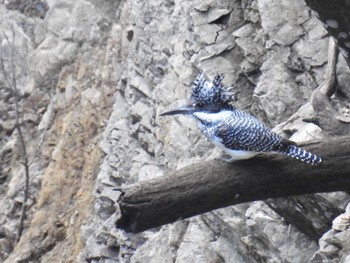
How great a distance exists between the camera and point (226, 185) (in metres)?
6.59

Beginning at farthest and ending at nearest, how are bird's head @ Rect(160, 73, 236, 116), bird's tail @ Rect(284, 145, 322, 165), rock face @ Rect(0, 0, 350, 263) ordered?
rock face @ Rect(0, 0, 350, 263)
bird's head @ Rect(160, 73, 236, 116)
bird's tail @ Rect(284, 145, 322, 165)

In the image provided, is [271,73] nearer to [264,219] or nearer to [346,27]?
A: [264,219]

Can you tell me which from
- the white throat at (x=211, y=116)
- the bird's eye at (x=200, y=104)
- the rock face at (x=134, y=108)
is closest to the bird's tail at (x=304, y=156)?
the white throat at (x=211, y=116)

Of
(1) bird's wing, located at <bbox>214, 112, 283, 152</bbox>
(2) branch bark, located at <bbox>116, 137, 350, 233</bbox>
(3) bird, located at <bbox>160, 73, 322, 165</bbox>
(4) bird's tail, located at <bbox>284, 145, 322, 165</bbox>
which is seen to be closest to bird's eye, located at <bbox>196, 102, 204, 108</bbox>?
(3) bird, located at <bbox>160, 73, 322, 165</bbox>

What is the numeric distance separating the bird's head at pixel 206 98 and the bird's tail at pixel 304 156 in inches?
23.1

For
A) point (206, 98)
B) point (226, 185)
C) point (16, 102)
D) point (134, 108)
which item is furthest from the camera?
point (16, 102)

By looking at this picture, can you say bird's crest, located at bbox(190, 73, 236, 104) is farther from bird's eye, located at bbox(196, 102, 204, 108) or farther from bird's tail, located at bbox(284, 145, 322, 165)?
bird's tail, located at bbox(284, 145, 322, 165)

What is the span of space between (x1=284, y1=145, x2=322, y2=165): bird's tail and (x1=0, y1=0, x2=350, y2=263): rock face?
3.98 ft

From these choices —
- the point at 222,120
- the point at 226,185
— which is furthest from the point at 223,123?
the point at 226,185

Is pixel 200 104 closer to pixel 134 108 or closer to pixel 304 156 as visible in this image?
pixel 304 156

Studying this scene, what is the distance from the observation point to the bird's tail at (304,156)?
21.6 feet

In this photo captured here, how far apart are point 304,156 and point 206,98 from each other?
777 millimetres

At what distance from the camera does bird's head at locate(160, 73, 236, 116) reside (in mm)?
7016

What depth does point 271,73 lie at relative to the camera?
945 cm
